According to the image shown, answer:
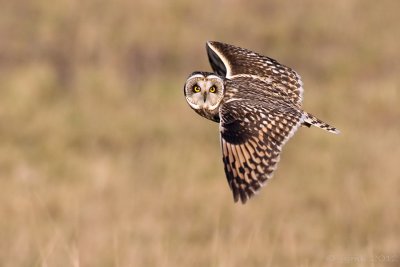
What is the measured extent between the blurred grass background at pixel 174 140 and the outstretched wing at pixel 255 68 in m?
0.99

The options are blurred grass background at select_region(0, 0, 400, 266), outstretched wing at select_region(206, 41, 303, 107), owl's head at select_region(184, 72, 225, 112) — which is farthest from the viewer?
blurred grass background at select_region(0, 0, 400, 266)

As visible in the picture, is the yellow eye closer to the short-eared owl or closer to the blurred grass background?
the short-eared owl

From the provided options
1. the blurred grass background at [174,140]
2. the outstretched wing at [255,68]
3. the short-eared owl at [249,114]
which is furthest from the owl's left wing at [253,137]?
the outstretched wing at [255,68]

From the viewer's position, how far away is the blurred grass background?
906 cm

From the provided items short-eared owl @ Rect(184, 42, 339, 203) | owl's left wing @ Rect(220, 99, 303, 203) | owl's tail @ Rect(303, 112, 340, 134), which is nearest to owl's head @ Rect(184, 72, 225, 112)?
short-eared owl @ Rect(184, 42, 339, 203)

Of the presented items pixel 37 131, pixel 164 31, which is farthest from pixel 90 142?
pixel 164 31

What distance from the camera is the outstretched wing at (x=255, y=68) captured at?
592 centimetres

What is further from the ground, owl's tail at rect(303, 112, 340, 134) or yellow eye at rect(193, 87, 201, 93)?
yellow eye at rect(193, 87, 201, 93)

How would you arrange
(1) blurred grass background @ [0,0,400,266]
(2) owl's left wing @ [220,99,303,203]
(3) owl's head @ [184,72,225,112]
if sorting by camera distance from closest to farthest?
(2) owl's left wing @ [220,99,303,203] < (3) owl's head @ [184,72,225,112] < (1) blurred grass background @ [0,0,400,266]

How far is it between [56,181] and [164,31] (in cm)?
492

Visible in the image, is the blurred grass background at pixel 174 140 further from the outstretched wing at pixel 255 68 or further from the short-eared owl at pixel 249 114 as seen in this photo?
the outstretched wing at pixel 255 68

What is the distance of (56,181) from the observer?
1066 cm

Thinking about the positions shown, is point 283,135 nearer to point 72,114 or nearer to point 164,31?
point 72,114

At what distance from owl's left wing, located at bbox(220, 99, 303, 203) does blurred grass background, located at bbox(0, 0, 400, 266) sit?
0.67m
